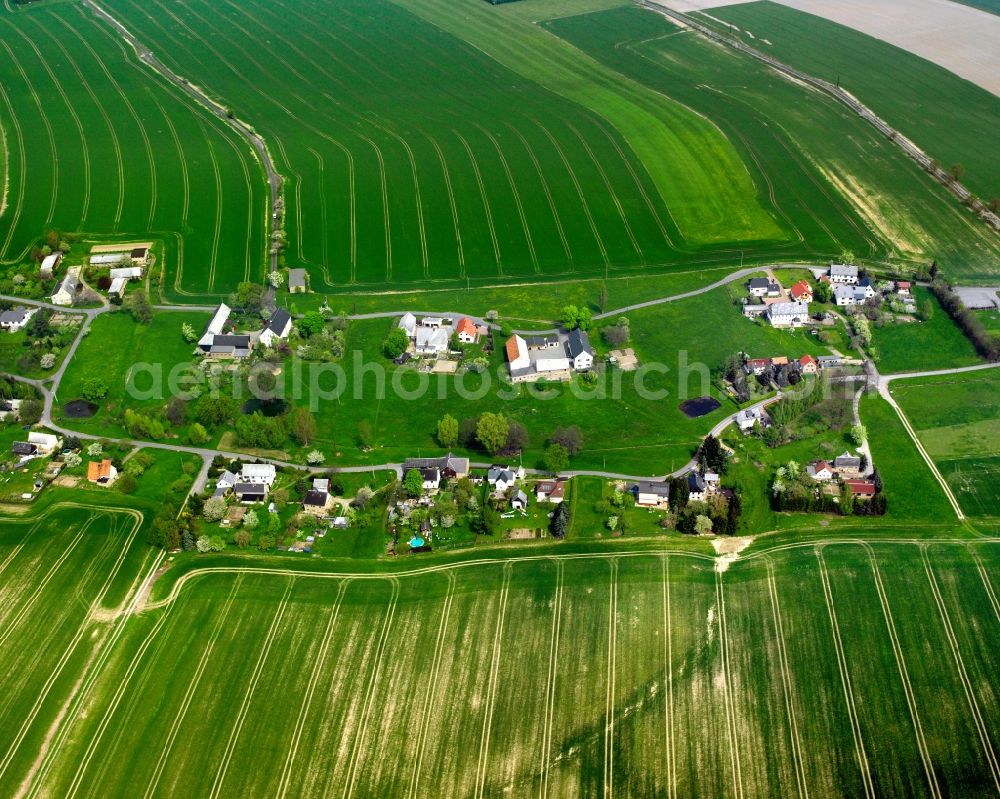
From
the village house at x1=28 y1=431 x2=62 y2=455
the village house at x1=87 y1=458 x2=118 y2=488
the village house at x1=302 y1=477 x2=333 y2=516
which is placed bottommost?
the village house at x1=302 y1=477 x2=333 y2=516

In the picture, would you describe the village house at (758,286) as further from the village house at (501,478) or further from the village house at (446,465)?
the village house at (446,465)

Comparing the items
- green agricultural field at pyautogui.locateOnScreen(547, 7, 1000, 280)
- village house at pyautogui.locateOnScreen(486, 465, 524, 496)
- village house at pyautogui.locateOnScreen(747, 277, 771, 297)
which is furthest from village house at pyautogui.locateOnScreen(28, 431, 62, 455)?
green agricultural field at pyautogui.locateOnScreen(547, 7, 1000, 280)

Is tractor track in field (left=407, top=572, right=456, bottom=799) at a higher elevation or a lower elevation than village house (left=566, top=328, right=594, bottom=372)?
lower

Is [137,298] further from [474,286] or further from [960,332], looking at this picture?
[960,332]

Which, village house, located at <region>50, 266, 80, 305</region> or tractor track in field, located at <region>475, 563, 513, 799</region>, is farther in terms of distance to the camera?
village house, located at <region>50, 266, 80, 305</region>

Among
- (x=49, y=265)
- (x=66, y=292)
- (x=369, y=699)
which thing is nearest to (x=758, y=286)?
(x=369, y=699)

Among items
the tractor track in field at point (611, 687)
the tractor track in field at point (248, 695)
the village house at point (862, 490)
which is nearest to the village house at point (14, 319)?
the tractor track in field at point (248, 695)

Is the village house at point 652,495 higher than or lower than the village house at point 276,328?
lower

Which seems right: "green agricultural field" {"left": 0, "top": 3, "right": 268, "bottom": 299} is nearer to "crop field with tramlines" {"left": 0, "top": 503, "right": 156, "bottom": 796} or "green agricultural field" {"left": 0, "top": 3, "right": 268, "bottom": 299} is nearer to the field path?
"crop field with tramlines" {"left": 0, "top": 503, "right": 156, "bottom": 796}
